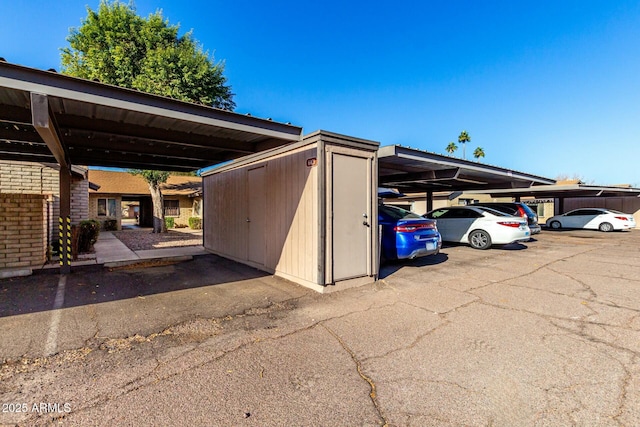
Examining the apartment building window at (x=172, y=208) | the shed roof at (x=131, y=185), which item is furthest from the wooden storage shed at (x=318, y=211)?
the apartment building window at (x=172, y=208)

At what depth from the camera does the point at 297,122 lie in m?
5.59

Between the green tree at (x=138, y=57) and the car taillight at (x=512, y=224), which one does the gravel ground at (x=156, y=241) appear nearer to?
the green tree at (x=138, y=57)

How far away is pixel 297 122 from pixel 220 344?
158 inches

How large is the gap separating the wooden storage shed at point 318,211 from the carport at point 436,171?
204 cm

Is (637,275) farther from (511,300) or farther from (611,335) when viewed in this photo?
(611,335)

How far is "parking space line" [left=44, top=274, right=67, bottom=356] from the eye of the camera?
3045 millimetres

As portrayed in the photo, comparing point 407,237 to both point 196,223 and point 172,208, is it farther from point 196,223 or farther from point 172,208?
point 172,208

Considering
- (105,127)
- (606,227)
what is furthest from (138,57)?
(606,227)

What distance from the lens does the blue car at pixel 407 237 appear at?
6668 millimetres

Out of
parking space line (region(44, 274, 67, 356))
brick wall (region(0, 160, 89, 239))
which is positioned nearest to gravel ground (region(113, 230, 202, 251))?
brick wall (region(0, 160, 89, 239))

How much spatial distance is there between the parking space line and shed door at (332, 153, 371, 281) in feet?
12.1

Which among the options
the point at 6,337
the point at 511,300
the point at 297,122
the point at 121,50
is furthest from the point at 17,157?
the point at 511,300

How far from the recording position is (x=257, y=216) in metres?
6.89

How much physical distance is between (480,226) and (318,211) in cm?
740
